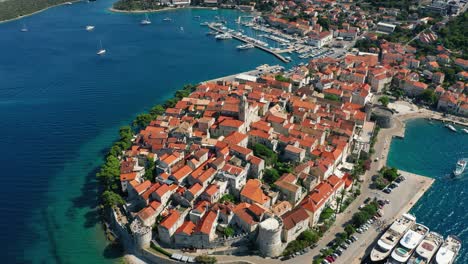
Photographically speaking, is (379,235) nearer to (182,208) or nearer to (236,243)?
(236,243)

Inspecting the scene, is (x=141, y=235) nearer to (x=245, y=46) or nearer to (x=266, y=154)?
(x=266, y=154)

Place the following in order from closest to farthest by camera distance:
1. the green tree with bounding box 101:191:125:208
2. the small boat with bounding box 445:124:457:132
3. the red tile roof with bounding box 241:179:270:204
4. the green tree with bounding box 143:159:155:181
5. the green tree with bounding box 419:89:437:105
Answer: the red tile roof with bounding box 241:179:270:204
the green tree with bounding box 101:191:125:208
the green tree with bounding box 143:159:155:181
the small boat with bounding box 445:124:457:132
the green tree with bounding box 419:89:437:105

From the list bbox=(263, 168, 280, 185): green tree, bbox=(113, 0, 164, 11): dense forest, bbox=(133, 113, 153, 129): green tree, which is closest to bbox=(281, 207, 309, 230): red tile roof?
bbox=(263, 168, 280, 185): green tree

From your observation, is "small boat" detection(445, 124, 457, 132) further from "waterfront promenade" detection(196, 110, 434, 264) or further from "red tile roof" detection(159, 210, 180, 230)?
"red tile roof" detection(159, 210, 180, 230)

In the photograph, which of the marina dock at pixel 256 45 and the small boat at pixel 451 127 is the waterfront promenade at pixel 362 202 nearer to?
the small boat at pixel 451 127

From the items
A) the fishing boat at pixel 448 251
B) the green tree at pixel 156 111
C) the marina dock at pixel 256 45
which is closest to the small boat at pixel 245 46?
the marina dock at pixel 256 45

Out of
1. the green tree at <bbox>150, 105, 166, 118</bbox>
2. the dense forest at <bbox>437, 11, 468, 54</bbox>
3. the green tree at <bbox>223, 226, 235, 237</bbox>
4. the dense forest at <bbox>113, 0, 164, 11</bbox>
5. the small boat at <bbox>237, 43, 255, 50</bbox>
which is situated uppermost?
the dense forest at <bbox>437, 11, 468, 54</bbox>

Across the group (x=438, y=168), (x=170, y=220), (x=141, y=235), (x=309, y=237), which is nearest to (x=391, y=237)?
(x=309, y=237)
